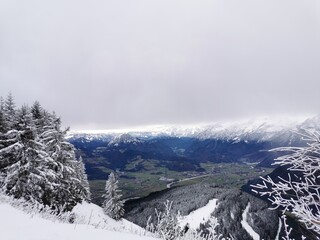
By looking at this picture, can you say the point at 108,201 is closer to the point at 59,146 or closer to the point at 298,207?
the point at 59,146

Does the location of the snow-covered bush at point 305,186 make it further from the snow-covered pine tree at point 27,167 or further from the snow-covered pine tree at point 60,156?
the snow-covered pine tree at point 60,156

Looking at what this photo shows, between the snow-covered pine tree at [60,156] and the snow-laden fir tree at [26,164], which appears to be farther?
the snow-covered pine tree at [60,156]

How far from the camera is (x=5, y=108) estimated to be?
38406 mm

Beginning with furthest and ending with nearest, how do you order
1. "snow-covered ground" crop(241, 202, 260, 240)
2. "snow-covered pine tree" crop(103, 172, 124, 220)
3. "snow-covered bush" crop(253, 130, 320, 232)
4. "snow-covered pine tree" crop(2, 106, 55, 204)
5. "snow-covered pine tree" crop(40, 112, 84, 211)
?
"snow-covered ground" crop(241, 202, 260, 240) → "snow-covered pine tree" crop(103, 172, 124, 220) → "snow-covered pine tree" crop(40, 112, 84, 211) → "snow-covered pine tree" crop(2, 106, 55, 204) → "snow-covered bush" crop(253, 130, 320, 232)

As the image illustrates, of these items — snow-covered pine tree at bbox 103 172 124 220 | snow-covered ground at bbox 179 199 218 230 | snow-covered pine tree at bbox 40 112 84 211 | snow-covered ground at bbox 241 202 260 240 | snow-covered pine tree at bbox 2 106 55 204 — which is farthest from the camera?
snow-covered ground at bbox 241 202 260 240

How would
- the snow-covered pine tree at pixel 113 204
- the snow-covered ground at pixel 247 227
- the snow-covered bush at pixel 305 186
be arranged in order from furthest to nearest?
the snow-covered ground at pixel 247 227 → the snow-covered pine tree at pixel 113 204 → the snow-covered bush at pixel 305 186

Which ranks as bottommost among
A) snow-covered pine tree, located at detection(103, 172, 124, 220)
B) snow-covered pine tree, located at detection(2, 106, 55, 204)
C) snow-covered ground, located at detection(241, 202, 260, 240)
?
snow-covered ground, located at detection(241, 202, 260, 240)

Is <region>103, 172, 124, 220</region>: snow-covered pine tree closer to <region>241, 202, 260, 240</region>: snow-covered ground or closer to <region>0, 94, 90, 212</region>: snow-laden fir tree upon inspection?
<region>0, 94, 90, 212</region>: snow-laden fir tree

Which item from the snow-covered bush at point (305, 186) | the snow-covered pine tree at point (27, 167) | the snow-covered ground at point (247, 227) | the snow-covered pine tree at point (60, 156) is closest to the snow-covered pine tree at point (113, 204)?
the snow-covered pine tree at point (60, 156)

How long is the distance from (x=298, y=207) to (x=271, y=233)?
114371 millimetres

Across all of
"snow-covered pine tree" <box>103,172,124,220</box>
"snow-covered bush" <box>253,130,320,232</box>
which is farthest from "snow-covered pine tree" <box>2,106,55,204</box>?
"snow-covered pine tree" <box>103,172,124,220</box>

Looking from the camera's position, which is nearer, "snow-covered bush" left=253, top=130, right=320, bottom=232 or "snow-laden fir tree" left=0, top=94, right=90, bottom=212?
"snow-covered bush" left=253, top=130, right=320, bottom=232

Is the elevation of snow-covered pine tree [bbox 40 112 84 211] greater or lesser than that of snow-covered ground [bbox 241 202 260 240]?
greater

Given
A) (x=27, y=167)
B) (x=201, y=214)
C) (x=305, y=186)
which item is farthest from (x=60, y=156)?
(x=201, y=214)
